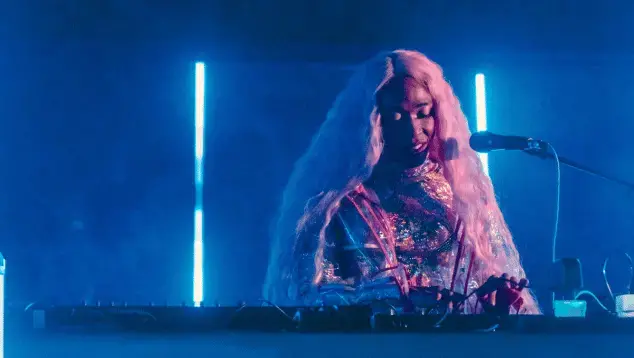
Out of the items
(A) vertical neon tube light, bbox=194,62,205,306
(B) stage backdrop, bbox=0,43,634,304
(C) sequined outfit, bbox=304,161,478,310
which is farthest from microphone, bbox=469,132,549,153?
(A) vertical neon tube light, bbox=194,62,205,306

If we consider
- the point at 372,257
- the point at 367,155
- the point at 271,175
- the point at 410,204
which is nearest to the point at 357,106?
Answer: the point at 367,155

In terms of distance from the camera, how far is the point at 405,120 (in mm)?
2820

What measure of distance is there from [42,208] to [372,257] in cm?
178

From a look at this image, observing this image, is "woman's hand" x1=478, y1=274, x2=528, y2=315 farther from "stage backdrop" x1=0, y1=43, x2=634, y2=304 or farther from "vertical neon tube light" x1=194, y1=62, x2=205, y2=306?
"vertical neon tube light" x1=194, y1=62, x2=205, y2=306

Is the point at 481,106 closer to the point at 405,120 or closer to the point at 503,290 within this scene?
the point at 405,120

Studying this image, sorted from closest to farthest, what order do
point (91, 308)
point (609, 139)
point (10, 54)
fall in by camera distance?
1. point (91, 308)
2. point (10, 54)
3. point (609, 139)

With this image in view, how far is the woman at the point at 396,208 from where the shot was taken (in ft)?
8.84

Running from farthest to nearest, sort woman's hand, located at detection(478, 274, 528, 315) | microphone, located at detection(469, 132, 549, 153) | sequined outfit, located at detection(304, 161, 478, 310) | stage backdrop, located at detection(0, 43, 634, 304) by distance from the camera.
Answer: stage backdrop, located at detection(0, 43, 634, 304) → sequined outfit, located at detection(304, 161, 478, 310) → microphone, located at detection(469, 132, 549, 153) → woman's hand, located at detection(478, 274, 528, 315)

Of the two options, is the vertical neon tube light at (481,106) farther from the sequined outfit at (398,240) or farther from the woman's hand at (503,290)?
the woman's hand at (503,290)

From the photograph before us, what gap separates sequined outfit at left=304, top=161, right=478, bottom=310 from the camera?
2664 millimetres

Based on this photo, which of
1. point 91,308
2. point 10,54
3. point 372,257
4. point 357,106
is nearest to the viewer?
point 91,308

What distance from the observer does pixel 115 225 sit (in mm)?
3641

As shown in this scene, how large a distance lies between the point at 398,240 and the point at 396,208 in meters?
0.13

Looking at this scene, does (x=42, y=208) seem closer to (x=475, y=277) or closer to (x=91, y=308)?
(x=475, y=277)
